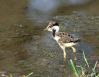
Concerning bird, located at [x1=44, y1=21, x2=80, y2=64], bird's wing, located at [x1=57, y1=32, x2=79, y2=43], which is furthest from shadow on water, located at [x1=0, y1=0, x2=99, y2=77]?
bird's wing, located at [x1=57, y1=32, x2=79, y2=43]

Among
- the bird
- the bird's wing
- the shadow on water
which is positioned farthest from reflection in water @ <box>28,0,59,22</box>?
the bird's wing

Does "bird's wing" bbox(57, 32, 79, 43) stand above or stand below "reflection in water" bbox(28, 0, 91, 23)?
below

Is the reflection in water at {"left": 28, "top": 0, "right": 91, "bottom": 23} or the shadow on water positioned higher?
the reflection in water at {"left": 28, "top": 0, "right": 91, "bottom": 23}

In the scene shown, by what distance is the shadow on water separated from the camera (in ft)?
32.0

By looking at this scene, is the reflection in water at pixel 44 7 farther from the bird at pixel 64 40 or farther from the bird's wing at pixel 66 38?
the bird's wing at pixel 66 38

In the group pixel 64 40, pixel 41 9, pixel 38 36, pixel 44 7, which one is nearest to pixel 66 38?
pixel 64 40

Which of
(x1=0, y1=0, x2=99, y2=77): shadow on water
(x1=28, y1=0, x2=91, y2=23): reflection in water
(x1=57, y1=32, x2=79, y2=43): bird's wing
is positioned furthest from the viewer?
(x1=28, y1=0, x2=91, y2=23): reflection in water

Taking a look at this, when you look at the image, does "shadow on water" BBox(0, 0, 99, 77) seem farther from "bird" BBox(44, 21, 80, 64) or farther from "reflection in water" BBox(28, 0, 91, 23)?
"bird" BBox(44, 21, 80, 64)

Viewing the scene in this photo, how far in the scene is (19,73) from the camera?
9336 millimetres

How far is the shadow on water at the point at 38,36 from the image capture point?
976 cm

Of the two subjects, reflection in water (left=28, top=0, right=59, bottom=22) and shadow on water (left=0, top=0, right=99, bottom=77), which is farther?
reflection in water (left=28, top=0, right=59, bottom=22)

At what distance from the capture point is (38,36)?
38.7ft

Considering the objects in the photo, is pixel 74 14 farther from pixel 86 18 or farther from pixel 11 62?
pixel 11 62

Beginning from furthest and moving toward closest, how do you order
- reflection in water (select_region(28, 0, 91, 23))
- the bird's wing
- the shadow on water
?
reflection in water (select_region(28, 0, 91, 23))
the bird's wing
the shadow on water
